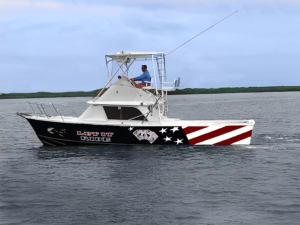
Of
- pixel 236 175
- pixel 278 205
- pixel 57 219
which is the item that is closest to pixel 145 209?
pixel 57 219

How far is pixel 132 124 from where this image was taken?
57.9 ft

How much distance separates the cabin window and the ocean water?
4.55 feet

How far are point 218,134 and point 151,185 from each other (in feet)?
21.4

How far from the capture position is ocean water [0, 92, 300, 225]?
376 inches

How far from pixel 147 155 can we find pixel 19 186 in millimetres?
5920

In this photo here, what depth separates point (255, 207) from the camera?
1002 centimetres

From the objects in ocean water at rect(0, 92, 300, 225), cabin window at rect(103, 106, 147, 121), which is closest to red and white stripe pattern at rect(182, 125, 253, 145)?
ocean water at rect(0, 92, 300, 225)

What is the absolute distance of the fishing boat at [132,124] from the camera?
57.7ft

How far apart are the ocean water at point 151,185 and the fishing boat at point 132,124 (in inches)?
17.3

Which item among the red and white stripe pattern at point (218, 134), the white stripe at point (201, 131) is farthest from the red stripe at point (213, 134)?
the white stripe at point (201, 131)

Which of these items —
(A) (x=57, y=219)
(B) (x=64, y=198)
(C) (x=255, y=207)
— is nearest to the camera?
(A) (x=57, y=219)

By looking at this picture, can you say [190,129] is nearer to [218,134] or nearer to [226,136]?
[218,134]

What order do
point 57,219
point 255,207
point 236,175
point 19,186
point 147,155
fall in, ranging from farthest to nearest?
point 147,155, point 236,175, point 19,186, point 255,207, point 57,219

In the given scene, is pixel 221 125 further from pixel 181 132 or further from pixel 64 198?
pixel 64 198
